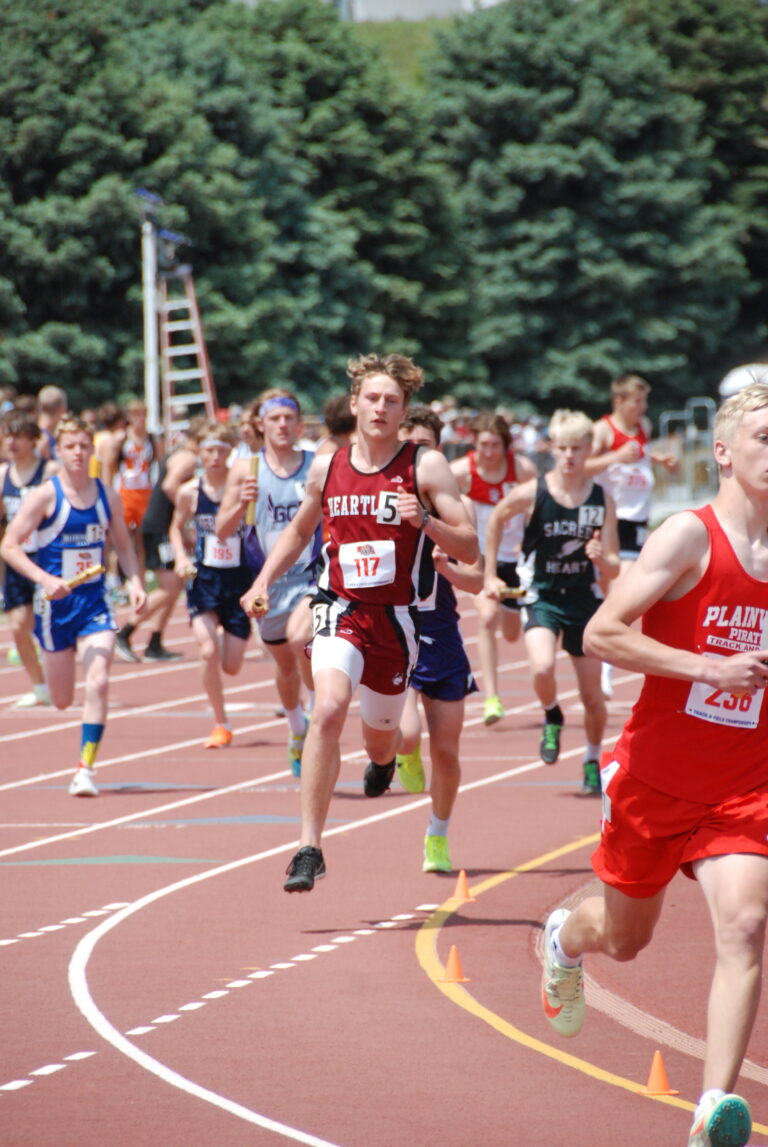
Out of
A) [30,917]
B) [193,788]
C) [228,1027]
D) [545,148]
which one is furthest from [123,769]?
[545,148]

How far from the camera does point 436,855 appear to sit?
8.66 metres

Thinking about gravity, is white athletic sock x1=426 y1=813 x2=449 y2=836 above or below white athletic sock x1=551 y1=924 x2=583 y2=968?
below

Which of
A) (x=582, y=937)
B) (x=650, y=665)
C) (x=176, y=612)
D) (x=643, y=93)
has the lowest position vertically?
(x=176, y=612)

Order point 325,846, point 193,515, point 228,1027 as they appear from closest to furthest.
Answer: point 228,1027 < point 325,846 < point 193,515

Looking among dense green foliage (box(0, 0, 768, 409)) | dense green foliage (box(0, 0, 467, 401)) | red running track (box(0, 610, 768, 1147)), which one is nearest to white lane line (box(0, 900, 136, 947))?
red running track (box(0, 610, 768, 1147))

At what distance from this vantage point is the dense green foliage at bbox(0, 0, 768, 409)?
41.8 meters

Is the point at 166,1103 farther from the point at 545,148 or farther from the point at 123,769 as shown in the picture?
the point at 545,148

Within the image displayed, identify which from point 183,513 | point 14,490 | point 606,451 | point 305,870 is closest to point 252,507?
point 183,513

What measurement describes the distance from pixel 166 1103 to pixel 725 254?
186 feet

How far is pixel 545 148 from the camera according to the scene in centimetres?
5712

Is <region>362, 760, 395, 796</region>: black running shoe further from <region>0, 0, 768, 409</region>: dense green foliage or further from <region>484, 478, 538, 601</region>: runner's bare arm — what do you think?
<region>0, 0, 768, 409</region>: dense green foliage

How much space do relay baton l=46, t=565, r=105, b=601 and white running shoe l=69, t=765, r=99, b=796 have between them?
3.42 feet

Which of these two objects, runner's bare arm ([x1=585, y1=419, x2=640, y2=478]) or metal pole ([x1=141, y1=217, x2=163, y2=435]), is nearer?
runner's bare arm ([x1=585, y1=419, x2=640, y2=478])

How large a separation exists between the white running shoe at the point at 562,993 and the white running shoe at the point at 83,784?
582cm
